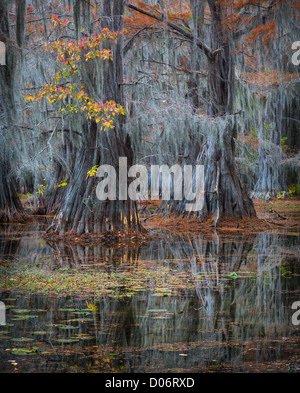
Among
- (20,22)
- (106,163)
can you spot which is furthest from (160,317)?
(106,163)

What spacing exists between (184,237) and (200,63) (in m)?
8.06

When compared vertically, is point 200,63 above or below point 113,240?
above

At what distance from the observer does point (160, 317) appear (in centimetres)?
576

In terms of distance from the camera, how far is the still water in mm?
4332

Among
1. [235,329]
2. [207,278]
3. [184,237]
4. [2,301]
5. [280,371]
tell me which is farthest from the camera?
[184,237]

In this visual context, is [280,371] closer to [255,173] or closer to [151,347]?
[151,347]

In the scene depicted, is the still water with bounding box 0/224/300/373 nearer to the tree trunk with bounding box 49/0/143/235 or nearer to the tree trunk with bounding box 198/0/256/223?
the tree trunk with bounding box 49/0/143/235

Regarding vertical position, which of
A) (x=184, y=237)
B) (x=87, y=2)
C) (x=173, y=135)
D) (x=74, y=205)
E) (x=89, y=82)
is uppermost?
(x=87, y=2)

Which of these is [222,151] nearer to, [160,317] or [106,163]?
[106,163]

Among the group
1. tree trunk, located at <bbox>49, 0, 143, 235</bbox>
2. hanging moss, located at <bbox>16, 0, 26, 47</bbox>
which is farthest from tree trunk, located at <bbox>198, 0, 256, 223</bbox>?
hanging moss, located at <bbox>16, 0, 26, 47</bbox>

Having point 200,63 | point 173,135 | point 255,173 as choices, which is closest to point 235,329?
point 173,135

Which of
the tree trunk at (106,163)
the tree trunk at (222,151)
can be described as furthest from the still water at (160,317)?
the tree trunk at (222,151)

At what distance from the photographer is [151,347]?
472 centimetres

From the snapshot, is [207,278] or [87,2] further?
[87,2]
